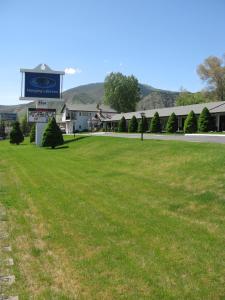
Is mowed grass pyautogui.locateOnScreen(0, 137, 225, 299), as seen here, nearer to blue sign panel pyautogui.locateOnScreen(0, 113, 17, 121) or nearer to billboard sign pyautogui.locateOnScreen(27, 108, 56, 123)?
billboard sign pyautogui.locateOnScreen(27, 108, 56, 123)

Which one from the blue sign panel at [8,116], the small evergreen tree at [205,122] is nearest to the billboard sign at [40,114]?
the small evergreen tree at [205,122]

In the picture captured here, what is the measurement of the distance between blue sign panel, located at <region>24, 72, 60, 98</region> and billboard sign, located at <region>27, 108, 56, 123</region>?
7.34 feet

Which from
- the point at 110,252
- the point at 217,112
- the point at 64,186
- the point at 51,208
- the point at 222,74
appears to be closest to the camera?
the point at 110,252

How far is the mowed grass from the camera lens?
5.89 metres

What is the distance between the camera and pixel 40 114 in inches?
2162

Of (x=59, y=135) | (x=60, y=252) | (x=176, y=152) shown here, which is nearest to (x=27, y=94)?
(x=59, y=135)

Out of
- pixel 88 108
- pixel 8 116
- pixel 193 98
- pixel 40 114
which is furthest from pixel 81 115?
pixel 8 116

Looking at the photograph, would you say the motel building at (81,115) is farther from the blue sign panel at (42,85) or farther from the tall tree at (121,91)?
the blue sign panel at (42,85)

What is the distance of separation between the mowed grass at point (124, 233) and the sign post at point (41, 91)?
38.8 m

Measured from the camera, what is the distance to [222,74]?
80.6m

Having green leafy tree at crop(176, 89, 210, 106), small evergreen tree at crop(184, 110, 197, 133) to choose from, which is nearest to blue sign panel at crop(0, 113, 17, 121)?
green leafy tree at crop(176, 89, 210, 106)

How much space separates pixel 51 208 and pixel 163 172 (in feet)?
20.1

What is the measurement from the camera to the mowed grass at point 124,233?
589cm

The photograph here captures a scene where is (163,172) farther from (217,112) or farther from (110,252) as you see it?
(217,112)
